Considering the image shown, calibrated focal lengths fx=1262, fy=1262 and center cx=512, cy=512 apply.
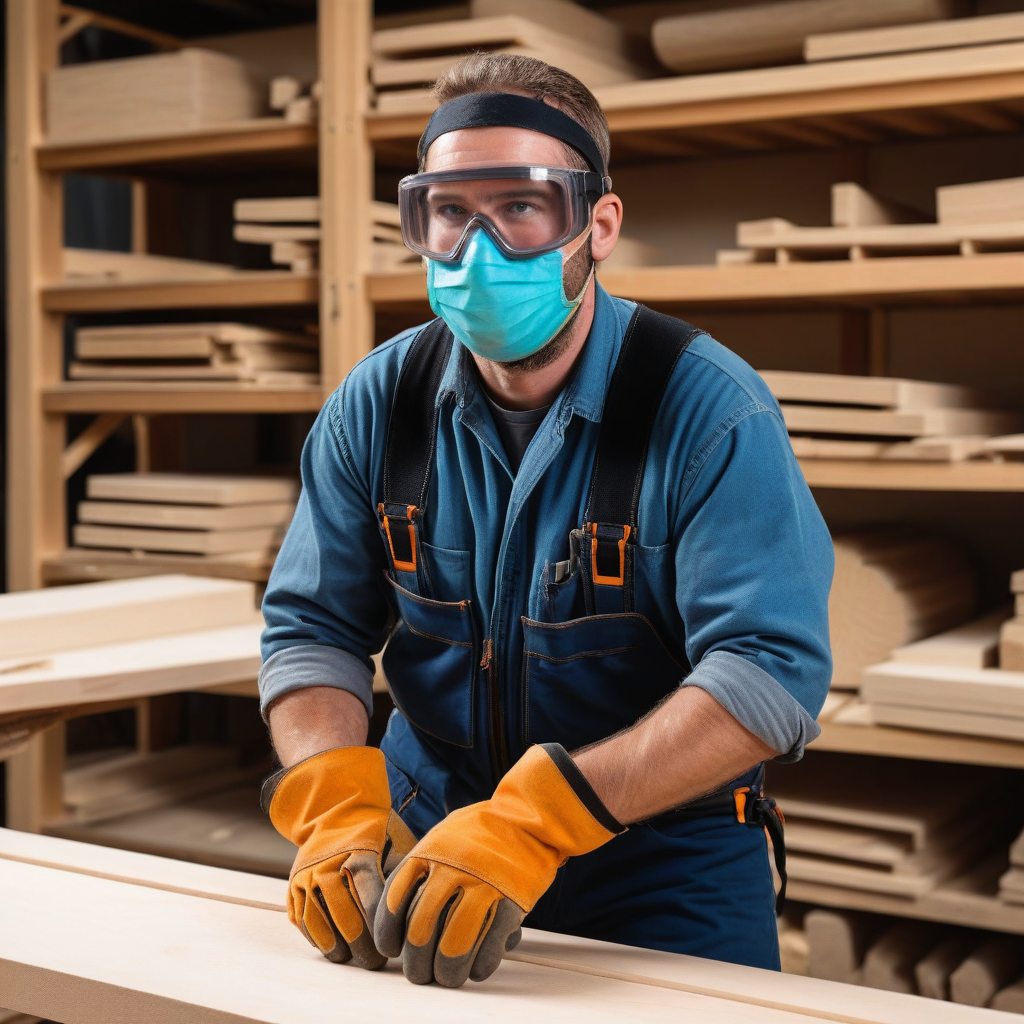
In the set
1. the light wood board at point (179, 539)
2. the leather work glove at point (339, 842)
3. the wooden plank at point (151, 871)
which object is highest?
the light wood board at point (179, 539)

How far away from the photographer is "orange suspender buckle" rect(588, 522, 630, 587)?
1584mm

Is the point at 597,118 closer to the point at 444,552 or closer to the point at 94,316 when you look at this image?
the point at 444,552

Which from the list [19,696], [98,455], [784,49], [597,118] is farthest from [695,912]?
[98,455]

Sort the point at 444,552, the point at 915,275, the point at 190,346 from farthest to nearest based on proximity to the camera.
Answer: the point at 190,346 → the point at 915,275 → the point at 444,552

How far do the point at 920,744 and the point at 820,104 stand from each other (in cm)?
138

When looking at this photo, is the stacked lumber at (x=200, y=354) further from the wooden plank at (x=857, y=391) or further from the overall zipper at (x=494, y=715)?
the overall zipper at (x=494, y=715)

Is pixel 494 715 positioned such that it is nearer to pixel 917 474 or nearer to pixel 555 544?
pixel 555 544

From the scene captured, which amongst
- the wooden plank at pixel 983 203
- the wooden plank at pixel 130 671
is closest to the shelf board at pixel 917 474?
the wooden plank at pixel 983 203

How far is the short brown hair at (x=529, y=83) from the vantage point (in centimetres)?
161

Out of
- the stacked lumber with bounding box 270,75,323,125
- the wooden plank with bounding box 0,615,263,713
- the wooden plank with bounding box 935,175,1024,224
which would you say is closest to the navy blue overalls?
the wooden plank with bounding box 0,615,263,713

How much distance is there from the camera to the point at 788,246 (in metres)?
2.74

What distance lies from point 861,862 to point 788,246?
138 cm

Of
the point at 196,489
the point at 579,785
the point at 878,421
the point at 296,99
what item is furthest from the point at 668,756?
the point at 296,99

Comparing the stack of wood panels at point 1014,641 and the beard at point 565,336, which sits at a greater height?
the beard at point 565,336
